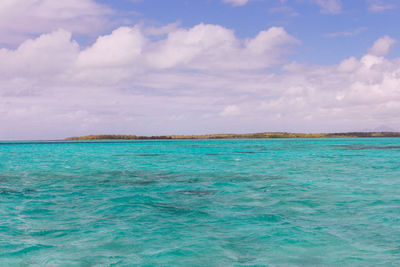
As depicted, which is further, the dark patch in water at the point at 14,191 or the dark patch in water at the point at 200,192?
the dark patch in water at the point at 14,191

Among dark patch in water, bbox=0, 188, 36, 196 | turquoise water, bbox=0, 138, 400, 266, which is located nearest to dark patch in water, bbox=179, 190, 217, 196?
turquoise water, bbox=0, 138, 400, 266

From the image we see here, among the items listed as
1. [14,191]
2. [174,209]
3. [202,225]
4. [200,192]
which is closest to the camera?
[202,225]

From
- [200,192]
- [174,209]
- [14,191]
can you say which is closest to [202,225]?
[174,209]

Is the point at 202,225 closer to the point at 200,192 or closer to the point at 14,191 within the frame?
the point at 200,192

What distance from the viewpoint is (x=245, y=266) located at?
891 cm

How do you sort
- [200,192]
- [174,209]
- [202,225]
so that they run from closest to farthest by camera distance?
[202,225] → [174,209] → [200,192]

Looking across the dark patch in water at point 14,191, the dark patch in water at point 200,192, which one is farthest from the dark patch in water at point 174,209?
the dark patch in water at point 14,191

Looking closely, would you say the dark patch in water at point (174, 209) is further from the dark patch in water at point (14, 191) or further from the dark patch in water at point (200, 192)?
the dark patch in water at point (14, 191)

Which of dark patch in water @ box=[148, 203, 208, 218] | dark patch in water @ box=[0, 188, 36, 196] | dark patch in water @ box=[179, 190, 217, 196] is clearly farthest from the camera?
dark patch in water @ box=[0, 188, 36, 196]

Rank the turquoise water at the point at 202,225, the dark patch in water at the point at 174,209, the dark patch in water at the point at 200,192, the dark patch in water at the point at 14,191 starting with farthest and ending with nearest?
the dark patch in water at the point at 14,191
the dark patch in water at the point at 200,192
the dark patch in water at the point at 174,209
the turquoise water at the point at 202,225

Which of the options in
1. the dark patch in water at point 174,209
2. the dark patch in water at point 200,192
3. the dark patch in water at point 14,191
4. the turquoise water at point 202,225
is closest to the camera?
the turquoise water at point 202,225

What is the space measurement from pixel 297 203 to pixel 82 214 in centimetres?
994

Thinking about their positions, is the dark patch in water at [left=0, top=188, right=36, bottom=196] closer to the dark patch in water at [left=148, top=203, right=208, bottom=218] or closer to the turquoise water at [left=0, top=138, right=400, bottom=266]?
the turquoise water at [left=0, top=138, right=400, bottom=266]

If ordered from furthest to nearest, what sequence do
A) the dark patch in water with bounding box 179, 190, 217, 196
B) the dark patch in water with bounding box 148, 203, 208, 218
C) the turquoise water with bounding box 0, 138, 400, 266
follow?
1. the dark patch in water with bounding box 179, 190, 217, 196
2. the dark patch in water with bounding box 148, 203, 208, 218
3. the turquoise water with bounding box 0, 138, 400, 266
